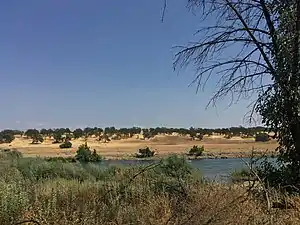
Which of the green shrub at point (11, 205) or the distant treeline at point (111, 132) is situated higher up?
the distant treeline at point (111, 132)

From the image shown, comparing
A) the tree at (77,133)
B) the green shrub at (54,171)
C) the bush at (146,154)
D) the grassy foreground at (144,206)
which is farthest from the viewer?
the tree at (77,133)

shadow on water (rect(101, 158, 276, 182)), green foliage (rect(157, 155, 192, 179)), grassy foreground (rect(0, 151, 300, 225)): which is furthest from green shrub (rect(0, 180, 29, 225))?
green foliage (rect(157, 155, 192, 179))

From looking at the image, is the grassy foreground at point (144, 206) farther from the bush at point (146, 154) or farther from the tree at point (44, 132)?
the tree at point (44, 132)

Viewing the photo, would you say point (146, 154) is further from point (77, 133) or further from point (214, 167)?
point (77, 133)

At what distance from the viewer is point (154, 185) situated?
34.7 feet

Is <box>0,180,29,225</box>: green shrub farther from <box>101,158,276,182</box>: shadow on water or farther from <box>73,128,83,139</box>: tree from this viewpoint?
<box>73,128,83,139</box>: tree

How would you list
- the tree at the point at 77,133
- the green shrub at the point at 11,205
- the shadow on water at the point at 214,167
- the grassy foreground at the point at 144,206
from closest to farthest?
the grassy foreground at the point at 144,206, the green shrub at the point at 11,205, the shadow on water at the point at 214,167, the tree at the point at 77,133

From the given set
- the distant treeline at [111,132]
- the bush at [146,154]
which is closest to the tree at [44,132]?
the distant treeline at [111,132]

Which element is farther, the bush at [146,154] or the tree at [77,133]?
the tree at [77,133]

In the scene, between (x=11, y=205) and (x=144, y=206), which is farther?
(x=144, y=206)

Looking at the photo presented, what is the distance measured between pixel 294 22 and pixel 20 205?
7.83m

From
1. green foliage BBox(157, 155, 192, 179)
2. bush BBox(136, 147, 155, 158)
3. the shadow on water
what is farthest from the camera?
bush BBox(136, 147, 155, 158)

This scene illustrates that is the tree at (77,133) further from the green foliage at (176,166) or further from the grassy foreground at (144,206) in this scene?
the grassy foreground at (144,206)

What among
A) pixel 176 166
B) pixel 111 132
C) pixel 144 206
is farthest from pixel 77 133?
pixel 144 206
